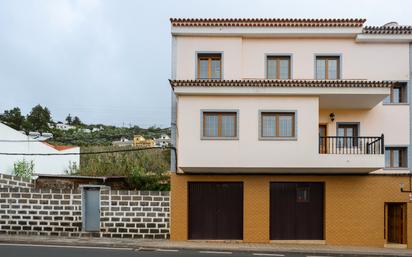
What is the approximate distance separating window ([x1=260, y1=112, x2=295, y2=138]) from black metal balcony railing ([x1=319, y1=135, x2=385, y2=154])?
1674 mm

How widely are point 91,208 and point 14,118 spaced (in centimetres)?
3665

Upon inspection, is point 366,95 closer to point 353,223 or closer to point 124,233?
point 353,223

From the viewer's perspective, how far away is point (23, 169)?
2539 centimetres

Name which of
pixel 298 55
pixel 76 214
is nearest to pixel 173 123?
pixel 76 214

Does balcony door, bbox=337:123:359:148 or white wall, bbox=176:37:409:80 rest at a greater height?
white wall, bbox=176:37:409:80

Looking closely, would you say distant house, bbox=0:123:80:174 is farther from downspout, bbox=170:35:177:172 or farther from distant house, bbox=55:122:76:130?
distant house, bbox=55:122:76:130

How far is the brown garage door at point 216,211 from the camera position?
17.2 metres

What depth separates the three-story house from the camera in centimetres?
1614

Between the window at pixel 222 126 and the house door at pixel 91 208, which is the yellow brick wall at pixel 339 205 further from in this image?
the house door at pixel 91 208

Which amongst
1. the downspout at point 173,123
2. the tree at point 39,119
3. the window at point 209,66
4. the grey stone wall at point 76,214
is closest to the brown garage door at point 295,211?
the downspout at point 173,123

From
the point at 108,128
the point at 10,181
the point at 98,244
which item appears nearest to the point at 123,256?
the point at 98,244

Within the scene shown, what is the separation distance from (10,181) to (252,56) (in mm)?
11202

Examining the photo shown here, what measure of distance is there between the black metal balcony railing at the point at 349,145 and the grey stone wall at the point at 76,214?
6.45m

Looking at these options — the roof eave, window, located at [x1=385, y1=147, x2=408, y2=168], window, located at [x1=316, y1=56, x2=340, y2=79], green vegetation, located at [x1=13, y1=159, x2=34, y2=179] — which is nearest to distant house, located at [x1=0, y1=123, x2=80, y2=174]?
green vegetation, located at [x1=13, y1=159, x2=34, y2=179]
